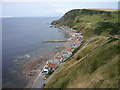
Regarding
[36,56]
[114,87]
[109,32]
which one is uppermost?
[114,87]

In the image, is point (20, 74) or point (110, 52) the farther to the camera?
point (20, 74)

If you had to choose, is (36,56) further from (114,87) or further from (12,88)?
(114,87)

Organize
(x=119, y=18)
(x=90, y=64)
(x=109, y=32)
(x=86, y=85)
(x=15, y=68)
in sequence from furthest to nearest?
(x=119, y=18), (x=109, y=32), (x=15, y=68), (x=90, y=64), (x=86, y=85)

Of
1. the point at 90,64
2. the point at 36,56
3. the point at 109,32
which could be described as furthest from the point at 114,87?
the point at 109,32

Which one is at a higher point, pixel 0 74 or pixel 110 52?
pixel 110 52

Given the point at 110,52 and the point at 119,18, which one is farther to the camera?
the point at 119,18

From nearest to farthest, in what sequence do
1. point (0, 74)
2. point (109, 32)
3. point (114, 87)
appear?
point (114, 87) → point (0, 74) → point (109, 32)

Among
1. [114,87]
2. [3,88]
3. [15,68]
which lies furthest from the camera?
[15,68]

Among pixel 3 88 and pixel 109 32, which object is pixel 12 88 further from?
pixel 109 32

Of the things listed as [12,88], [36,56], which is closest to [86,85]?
[12,88]
